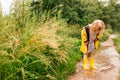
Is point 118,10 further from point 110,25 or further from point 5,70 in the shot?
point 5,70

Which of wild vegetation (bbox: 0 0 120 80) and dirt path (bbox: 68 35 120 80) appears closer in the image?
wild vegetation (bbox: 0 0 120 80)

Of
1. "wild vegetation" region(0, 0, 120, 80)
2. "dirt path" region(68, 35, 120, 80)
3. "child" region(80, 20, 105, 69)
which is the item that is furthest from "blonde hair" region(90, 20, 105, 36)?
"dirt path" region(68, 35, 120, 80)

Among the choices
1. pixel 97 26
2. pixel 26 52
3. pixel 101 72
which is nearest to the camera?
pixel 26 52

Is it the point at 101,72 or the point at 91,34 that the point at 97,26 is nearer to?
the point at 91,34

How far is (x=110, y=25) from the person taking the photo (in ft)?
139

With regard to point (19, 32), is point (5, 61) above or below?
below

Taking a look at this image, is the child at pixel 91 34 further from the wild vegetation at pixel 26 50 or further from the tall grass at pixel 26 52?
the tall grass at pixel 26 52

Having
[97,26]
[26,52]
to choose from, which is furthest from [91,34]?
[26,52]

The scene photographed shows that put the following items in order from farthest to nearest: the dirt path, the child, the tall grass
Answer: the child → the dirt path → the tall grass

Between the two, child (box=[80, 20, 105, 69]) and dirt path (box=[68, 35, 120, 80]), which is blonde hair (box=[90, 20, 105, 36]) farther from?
dirt path (box=[68, 35, 120, 80])

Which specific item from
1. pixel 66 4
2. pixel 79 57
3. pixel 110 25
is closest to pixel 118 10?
pixel 110 25

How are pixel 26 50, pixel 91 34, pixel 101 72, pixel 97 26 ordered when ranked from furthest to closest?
pixel 91 34, pixel 101 72, pixel 97 26, pixel 26 50

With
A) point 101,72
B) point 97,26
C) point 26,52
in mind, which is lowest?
point 101,72

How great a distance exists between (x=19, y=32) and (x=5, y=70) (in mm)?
947
